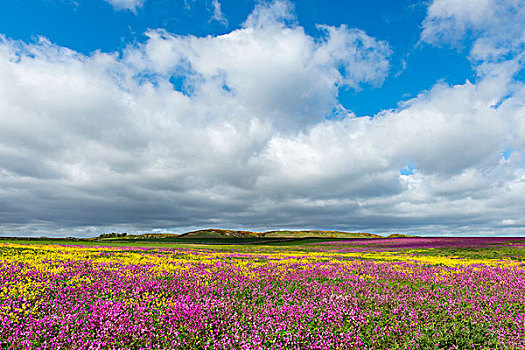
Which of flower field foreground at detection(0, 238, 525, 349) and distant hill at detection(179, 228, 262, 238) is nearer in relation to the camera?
flower field foreground at detection(0, 238, 525, 349)

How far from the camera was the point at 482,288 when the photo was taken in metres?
10.5

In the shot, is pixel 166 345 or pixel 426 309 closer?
pixel 166 345

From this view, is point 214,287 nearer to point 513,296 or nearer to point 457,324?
point 457,324

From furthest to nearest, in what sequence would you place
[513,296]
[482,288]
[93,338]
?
1. [482,288]
2. [513,296]
3. [93,338]

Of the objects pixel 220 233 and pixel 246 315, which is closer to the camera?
pixel 246 315

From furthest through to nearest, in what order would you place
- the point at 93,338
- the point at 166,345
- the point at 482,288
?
the point at 482,288 < the point at 93,338 < the point at 166,345

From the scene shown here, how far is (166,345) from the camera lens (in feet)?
16.6

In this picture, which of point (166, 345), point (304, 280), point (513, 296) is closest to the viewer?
point (166, 345)

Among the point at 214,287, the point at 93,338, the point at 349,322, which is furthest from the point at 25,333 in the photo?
the point at 349,322

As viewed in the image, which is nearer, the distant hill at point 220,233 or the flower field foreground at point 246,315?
the flower field foreground at point 246,315

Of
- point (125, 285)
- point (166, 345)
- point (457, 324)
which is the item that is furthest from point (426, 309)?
point (125, 285)

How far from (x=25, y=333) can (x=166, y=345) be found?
2.71m

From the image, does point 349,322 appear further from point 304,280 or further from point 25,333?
point 25,333

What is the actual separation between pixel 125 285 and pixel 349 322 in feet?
23.0
